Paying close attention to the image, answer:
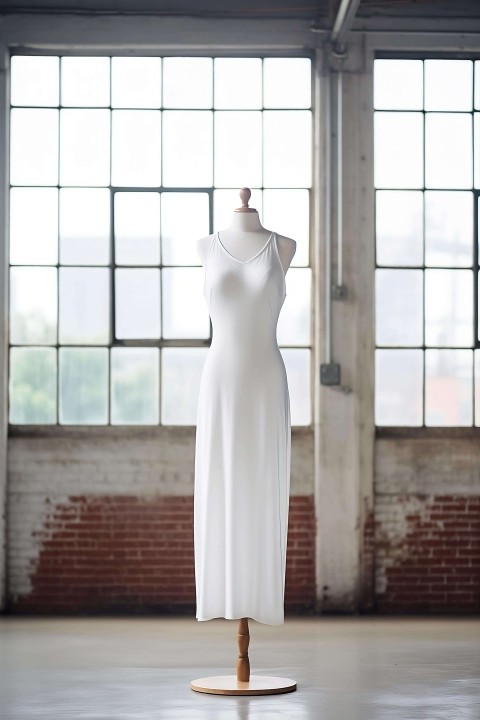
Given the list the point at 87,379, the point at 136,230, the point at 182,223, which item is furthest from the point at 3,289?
the point at 182,223

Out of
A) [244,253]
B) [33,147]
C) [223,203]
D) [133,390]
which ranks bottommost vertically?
[133,390]

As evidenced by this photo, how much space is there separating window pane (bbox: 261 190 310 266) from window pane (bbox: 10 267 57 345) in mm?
1448

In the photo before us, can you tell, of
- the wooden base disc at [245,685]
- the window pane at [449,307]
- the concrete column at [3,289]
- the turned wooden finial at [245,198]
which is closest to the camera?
the wooden base disc at [245,685]

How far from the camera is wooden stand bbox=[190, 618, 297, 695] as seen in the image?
15.9 feet

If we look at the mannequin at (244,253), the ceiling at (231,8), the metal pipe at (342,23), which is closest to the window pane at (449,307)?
the metal pipe at (342,23)

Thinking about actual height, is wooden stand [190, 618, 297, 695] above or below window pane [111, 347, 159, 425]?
below

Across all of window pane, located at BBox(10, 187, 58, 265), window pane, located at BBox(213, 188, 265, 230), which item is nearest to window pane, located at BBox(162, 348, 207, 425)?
window pane, located at BBox(213, 188, 265, 230)

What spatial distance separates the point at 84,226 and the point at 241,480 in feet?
11.8

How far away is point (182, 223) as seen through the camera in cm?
798

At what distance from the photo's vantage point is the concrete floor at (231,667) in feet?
15.1

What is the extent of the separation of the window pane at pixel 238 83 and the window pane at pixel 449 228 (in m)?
1.29

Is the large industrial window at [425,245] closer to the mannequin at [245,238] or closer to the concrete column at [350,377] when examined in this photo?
the concrete column at [350,377]

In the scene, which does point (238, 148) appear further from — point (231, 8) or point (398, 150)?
point (398, 150)

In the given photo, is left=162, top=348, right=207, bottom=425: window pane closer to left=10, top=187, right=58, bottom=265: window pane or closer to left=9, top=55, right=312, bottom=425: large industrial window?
left=9, top=55, right=312, bottom=425: large industrial window
